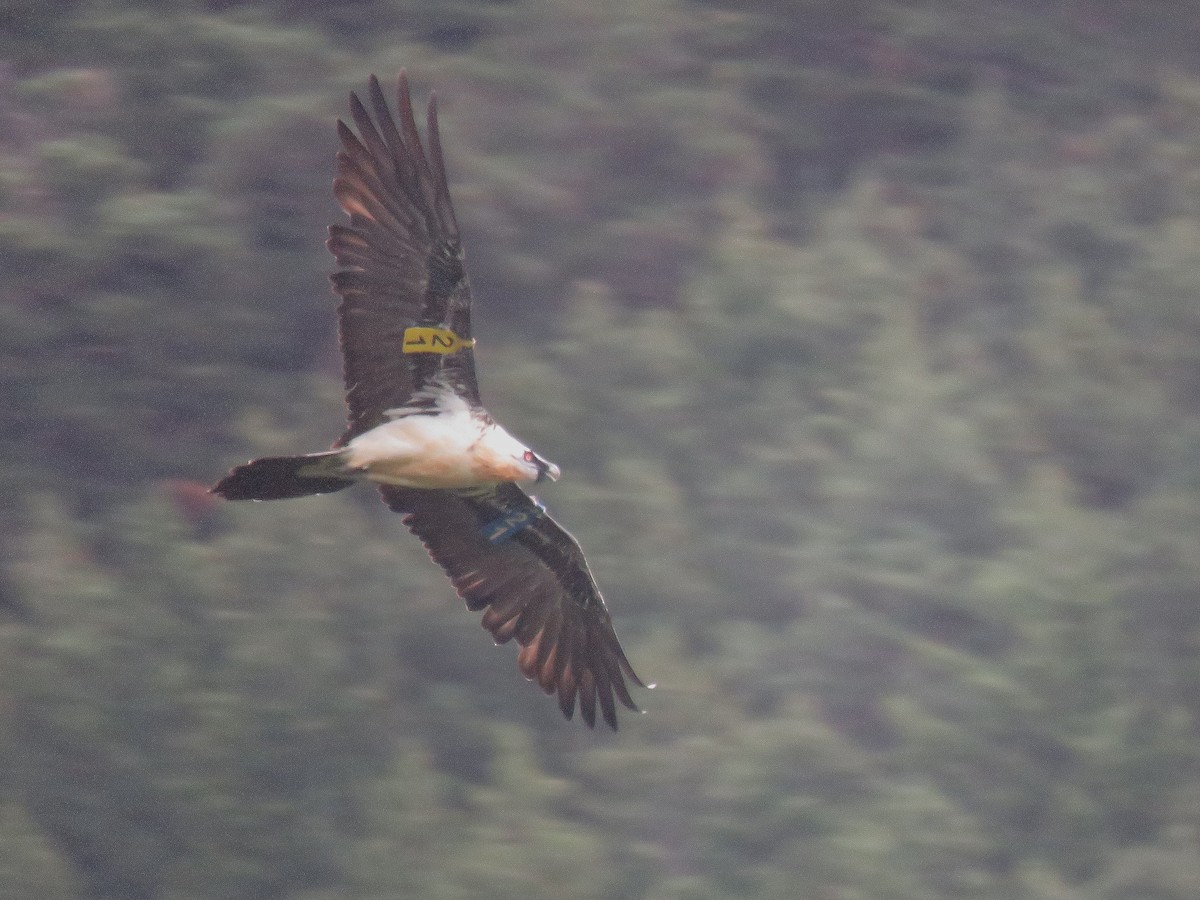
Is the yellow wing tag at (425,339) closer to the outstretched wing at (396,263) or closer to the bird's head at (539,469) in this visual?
the outstretched wing at (396,263)

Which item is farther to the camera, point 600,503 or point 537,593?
point 600,503

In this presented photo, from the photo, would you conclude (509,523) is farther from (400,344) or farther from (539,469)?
(400,344)

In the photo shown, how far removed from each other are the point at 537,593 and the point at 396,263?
54.8 inches

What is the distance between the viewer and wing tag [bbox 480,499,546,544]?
230 inches

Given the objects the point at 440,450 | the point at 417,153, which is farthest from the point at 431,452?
the point at 417,153

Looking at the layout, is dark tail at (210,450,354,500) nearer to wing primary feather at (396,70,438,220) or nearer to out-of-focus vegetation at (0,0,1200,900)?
wing primary feather at (396,70,438,220)

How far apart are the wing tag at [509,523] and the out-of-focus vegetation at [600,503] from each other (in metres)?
2.70

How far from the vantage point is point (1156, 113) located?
43.1 ft

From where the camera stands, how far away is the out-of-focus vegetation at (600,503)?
28.5 feet

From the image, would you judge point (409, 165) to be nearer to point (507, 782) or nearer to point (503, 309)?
point (507, 782)

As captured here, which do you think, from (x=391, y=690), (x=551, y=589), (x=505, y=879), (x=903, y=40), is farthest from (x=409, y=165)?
(x=903, y=40)

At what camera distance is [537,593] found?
239 inches

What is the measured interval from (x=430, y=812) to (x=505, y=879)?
73 centimetres

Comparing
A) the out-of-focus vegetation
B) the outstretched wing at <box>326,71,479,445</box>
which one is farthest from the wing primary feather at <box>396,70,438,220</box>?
the out-of-focus vegetation
